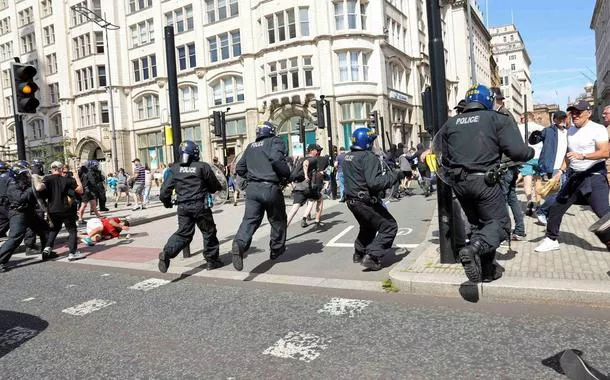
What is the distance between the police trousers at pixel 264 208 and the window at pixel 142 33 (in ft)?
120

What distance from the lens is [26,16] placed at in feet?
157

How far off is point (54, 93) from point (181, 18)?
694 inches

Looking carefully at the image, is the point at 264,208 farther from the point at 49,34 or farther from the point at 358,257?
the point at 49,34

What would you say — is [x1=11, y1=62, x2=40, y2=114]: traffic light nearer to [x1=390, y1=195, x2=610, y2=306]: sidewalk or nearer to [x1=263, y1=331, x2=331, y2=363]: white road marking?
[x1=390, y1=195, x2=610, y2=306]: sidewalk

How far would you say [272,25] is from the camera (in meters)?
32.3

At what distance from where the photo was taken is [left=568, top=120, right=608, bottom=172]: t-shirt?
17.3 feet

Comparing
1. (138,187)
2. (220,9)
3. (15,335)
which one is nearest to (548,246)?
(15,335)

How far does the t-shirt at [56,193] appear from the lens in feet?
26.1

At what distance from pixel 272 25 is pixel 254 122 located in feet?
21.5

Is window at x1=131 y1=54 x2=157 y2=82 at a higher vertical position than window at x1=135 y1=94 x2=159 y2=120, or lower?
higher

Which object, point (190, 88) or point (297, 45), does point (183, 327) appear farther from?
point (190, 88)

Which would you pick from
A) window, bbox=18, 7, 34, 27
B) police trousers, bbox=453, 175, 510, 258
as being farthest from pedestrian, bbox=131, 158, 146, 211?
window, bbox=18, 7, 34, 27

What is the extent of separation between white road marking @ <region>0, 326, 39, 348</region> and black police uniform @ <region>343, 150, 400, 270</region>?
11.5 feet

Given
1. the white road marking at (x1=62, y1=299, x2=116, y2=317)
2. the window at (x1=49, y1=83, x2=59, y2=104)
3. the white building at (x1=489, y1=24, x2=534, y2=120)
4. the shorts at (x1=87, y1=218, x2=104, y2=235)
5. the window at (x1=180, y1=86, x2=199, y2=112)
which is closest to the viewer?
the white road marking at (x1=62, y1=299, x2=116, y2=317)
